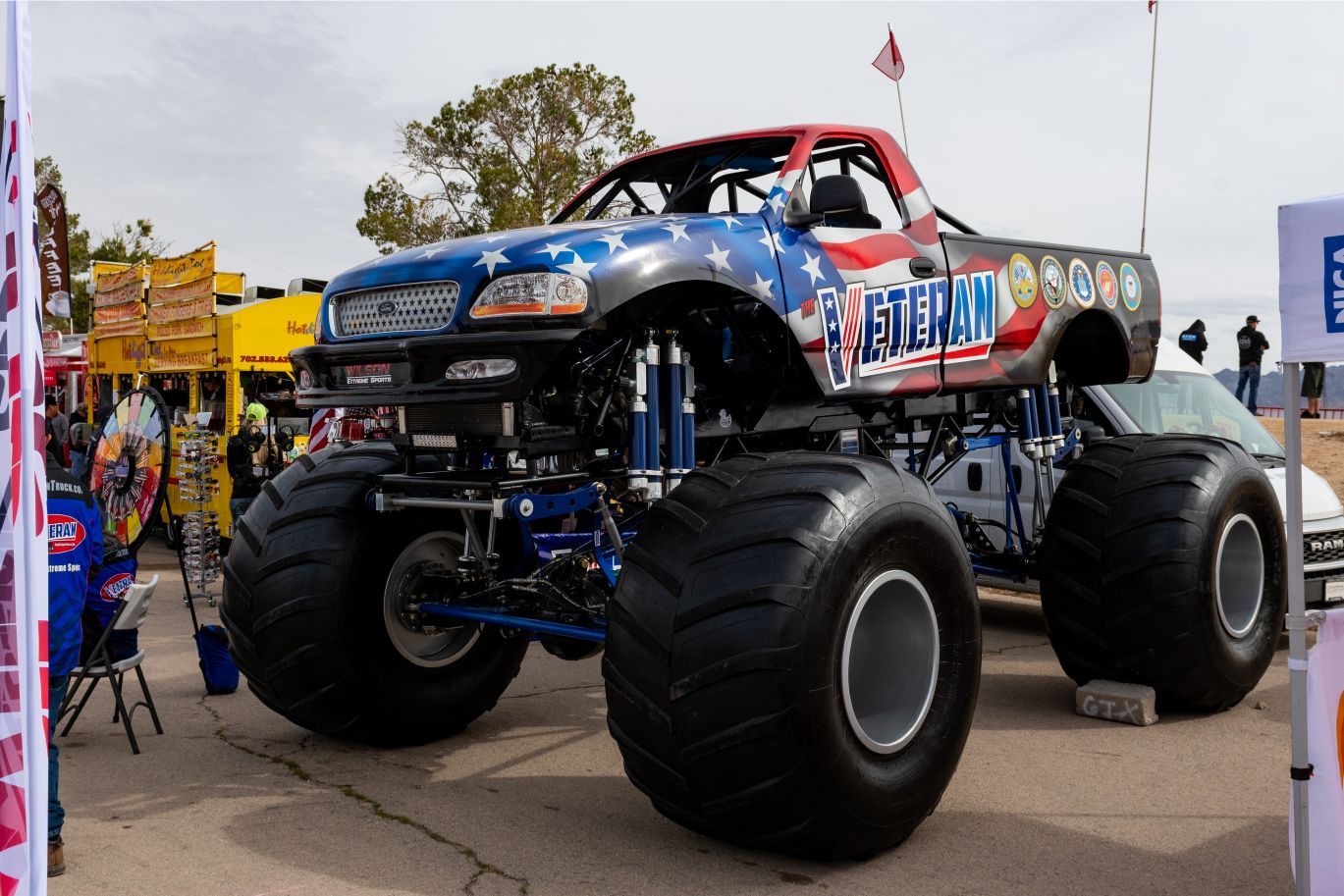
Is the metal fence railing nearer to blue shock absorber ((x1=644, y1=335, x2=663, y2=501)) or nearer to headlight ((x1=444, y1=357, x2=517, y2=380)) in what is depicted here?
blue shock absorber ((x1=644, y1=335, x2=663, y2=501))

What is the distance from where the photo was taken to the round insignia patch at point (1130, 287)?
24.4 ft

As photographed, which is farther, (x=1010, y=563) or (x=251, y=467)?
(x=251, y=467)

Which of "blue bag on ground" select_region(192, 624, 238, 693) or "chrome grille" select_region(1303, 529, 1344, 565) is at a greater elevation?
"chrome grille" select_region(1303, 529, 1344, 565)

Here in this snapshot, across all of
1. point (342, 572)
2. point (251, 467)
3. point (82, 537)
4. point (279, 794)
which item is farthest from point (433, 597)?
point (251, 467)

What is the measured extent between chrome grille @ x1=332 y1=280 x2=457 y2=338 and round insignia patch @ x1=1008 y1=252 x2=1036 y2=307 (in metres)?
3.21

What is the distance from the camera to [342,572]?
5438 millimetres

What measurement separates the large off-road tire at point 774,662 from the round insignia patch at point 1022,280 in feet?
7.78

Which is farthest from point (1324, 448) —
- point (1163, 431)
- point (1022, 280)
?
point (1022, 280)

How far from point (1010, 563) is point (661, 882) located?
163 inches

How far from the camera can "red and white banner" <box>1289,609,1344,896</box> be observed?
344 centimetres

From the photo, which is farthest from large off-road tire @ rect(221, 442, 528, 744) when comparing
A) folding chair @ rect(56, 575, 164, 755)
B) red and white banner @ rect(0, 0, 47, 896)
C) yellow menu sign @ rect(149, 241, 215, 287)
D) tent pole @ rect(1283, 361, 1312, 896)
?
yellow menu sign @ rect(149, 241, 215, 287)

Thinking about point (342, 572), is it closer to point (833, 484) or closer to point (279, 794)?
point (279, 794)

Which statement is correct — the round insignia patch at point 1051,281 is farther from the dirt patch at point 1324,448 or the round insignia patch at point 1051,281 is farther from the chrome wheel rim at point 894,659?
the dirt patch at point 1324,448

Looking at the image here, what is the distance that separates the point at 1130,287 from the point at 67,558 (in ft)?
19.7
